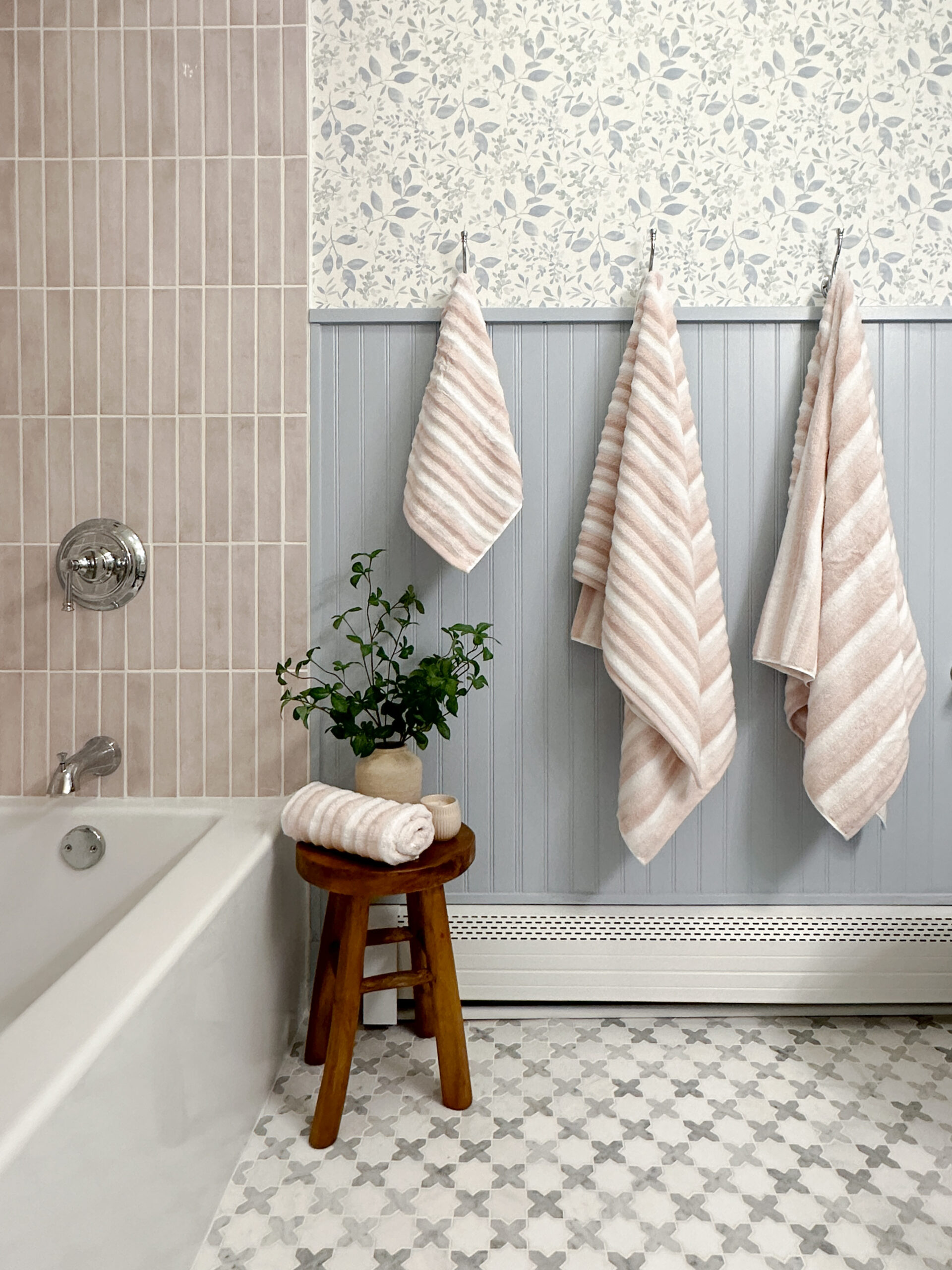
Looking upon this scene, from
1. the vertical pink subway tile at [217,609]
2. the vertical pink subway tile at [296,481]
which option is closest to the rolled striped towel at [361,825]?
the vertical pink subway tile at [217,609]

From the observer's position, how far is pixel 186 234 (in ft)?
5.32

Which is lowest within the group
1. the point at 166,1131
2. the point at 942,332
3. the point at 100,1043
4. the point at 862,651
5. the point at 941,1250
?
the point at 941,1250

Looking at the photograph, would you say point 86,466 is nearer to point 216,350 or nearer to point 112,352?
point 112,352

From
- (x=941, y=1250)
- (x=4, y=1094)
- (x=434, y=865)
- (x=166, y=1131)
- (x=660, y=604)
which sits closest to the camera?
(x=4, y=1094)

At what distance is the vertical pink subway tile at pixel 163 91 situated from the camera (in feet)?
5.23

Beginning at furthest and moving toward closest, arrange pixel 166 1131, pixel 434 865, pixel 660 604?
pixel 660 604, pixel 434 865, pixel 166 1131

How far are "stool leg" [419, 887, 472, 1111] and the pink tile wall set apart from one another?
0.41 meters

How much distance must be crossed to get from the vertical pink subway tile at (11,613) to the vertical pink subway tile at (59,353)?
0.93 feet

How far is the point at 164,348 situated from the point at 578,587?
0.90 m

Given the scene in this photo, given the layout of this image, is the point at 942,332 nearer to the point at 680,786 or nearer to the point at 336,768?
the point at 680,786

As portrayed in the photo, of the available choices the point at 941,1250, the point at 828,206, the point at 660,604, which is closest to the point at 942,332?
the point at 828,206

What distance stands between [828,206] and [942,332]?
0.32m

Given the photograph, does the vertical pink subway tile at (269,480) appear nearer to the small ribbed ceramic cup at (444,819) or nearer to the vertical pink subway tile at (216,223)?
the vertical pink subway tile at (216,223)

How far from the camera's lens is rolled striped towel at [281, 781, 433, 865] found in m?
1.34
